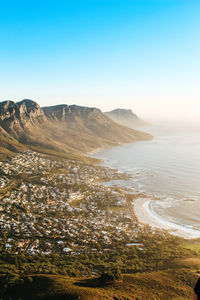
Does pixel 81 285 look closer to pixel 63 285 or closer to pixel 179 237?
pixel 63 285

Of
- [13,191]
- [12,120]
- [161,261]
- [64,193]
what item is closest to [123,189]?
[64,193]

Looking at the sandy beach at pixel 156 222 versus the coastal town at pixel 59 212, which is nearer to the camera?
the coastal town at pixel 59 212

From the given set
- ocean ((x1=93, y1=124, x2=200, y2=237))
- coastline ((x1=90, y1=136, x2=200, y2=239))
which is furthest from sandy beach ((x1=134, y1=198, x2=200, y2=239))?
ocean ((x1=93, y1=124, x2=200, y2=237))

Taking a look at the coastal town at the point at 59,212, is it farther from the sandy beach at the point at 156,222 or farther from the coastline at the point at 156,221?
the sandy beach at the point at 156,222

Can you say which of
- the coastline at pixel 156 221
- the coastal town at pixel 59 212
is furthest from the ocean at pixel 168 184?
the coastal town at pixel 59 212

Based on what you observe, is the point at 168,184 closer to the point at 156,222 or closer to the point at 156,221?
the point at 156,221

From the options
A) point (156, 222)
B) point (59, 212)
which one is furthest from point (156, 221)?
point (59, 212)

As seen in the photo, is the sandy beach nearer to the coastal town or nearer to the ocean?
the ocean

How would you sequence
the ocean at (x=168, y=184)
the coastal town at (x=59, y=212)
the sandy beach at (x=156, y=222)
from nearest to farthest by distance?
the coastal town at (x=59, y=212) → the sandy beach at (x=156, y=222) → the ocean at (x=168, y=184)
